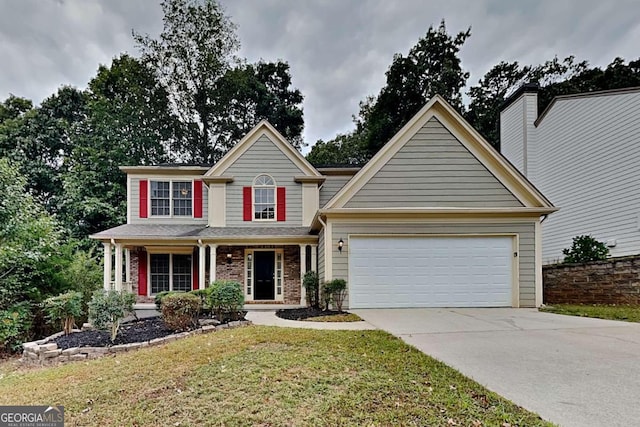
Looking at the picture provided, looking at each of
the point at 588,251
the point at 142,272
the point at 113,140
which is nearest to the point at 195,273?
the point at 142,272

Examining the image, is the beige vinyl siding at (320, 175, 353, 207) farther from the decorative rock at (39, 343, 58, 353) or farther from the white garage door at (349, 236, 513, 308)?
the decorative rock at (39, 343, 58, 353)

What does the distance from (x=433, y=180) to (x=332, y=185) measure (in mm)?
5514

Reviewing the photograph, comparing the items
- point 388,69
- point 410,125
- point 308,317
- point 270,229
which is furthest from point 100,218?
point 388,69

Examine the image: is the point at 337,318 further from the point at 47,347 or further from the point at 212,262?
the point at 212,262

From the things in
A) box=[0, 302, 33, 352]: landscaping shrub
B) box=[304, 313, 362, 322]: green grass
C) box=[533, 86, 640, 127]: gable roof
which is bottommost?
box=[0, 302, 33, 352]: landscaping shrub

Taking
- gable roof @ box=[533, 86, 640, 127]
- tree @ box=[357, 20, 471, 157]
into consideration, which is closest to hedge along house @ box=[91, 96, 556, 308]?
gable roof @ box=[533, 86, 640, 127]

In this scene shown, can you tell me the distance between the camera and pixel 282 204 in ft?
45.8

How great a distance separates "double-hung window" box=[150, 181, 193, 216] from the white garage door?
799 cm

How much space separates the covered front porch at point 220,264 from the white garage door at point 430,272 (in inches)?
126

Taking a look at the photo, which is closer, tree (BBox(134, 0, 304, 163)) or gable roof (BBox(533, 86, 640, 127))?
gable roof (BBox(533, 86, 640, 127))

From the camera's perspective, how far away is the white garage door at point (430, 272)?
31.9 feet

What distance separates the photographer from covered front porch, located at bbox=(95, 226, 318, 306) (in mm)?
12711

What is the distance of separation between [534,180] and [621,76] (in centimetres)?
1374

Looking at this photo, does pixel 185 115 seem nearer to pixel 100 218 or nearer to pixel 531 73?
Answer: pixel 100 218
